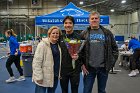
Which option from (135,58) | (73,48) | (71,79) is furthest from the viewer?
(135,58)

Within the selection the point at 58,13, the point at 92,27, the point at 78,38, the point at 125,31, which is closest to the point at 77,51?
the point at 78,38

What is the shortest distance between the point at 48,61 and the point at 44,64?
7cm

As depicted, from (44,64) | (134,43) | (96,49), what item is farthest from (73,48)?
(134,43)

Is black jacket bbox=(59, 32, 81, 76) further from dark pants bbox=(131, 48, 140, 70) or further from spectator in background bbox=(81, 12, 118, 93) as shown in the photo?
dark pants bbox=(131, 48, 140, 70)

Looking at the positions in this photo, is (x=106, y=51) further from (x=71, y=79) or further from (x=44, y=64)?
(x=44, y=64)

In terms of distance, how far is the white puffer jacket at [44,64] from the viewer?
327 cm

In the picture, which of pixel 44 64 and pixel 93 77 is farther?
pixel 93 77

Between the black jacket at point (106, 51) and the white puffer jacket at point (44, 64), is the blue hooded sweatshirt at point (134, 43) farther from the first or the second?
the white puffer jacket at point (44, 64)

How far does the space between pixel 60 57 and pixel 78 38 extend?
365mm

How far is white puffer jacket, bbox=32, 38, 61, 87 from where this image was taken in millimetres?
3273

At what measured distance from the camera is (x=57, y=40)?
133 inches

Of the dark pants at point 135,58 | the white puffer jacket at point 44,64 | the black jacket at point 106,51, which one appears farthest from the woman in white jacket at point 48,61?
the dark pants at point 135,58

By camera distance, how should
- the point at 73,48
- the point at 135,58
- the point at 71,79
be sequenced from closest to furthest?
the point at 73,48, the point at 71,79, the point at 135,58

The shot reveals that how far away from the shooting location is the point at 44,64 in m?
3.31
